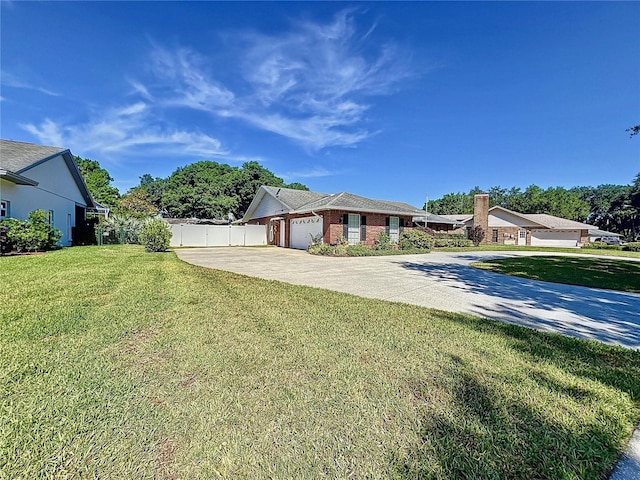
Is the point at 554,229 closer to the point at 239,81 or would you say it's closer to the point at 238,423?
the point at 239,81

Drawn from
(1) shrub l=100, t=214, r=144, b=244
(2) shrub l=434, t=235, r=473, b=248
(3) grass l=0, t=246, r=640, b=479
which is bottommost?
(3) grass l=0, t=246, r=640, b=479

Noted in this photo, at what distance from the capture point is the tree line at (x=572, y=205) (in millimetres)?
50906

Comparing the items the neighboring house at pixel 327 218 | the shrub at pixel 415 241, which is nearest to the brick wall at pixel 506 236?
the neighboring house at pixel 327 218

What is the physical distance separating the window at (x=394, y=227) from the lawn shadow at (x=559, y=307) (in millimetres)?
12466

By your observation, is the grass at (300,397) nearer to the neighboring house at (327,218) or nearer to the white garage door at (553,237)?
the neighboring house at (327,218)

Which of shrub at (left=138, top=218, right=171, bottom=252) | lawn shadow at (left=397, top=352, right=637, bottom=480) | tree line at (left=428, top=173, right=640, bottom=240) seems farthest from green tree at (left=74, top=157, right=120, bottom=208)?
tree line at (left=428, top=173, right=640, bottom=240)

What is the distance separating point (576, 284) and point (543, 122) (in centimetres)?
1369

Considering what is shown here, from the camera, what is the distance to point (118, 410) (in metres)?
2.14

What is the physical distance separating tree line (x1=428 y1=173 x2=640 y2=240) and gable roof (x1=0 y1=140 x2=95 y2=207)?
62507 mm

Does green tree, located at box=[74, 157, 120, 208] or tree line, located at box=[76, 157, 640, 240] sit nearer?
green tree, located at box=[74, 157, 120, 208]

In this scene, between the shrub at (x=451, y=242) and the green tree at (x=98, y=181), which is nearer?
the shrub at (x=451, y=242)

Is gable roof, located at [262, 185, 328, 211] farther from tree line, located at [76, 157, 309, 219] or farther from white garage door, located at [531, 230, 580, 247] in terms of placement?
white garage door, located at [531, 230, 580, 247]

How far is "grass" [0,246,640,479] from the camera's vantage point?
1737mm

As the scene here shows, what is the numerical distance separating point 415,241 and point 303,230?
7731 mm
